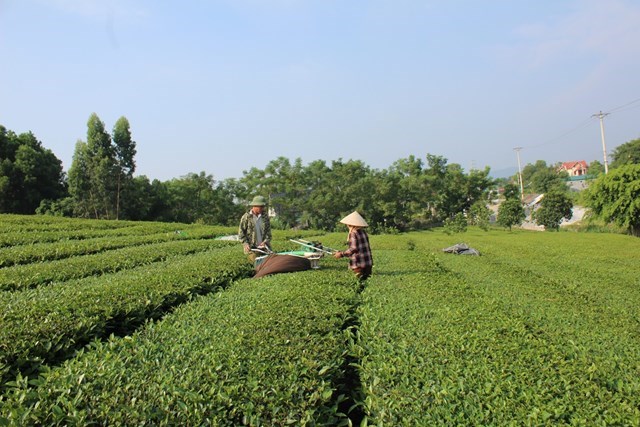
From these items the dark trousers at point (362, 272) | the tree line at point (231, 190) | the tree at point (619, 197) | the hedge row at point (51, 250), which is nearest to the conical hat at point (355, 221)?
the dark trousers at point (362, 272)

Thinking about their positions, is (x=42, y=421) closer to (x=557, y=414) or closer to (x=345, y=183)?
(x=557, y=414)

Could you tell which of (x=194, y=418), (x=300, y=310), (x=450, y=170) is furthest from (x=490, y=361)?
(x=450, y=170)

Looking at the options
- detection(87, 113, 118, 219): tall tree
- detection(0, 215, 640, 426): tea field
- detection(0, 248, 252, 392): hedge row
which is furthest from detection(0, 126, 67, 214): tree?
detection(0, 248, 252, 392): hedge row

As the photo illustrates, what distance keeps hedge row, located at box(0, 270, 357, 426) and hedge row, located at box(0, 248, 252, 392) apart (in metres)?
0.38

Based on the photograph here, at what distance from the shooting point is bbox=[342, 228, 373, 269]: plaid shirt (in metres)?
6.96

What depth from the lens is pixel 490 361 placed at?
336 centimetres

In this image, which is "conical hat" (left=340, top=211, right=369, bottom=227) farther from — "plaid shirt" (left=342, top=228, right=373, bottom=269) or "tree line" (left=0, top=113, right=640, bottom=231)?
"tree line" (left=0, top=113, right=640, bottom=231)

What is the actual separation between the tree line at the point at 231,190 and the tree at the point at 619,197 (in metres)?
9.87

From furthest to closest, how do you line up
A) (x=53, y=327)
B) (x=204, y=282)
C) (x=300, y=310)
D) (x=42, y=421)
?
(x=204, y=282)
(x=300, y=310)
(x=53, y=327)
(x=42, y=421)

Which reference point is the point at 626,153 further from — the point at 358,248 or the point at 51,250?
the point at 51,250

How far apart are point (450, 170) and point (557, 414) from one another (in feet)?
141

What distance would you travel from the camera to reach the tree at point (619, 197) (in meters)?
23.9

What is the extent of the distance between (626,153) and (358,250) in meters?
61.9

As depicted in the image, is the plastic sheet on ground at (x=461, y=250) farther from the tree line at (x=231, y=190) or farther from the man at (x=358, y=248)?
the tree line at (x=231, y=190)
